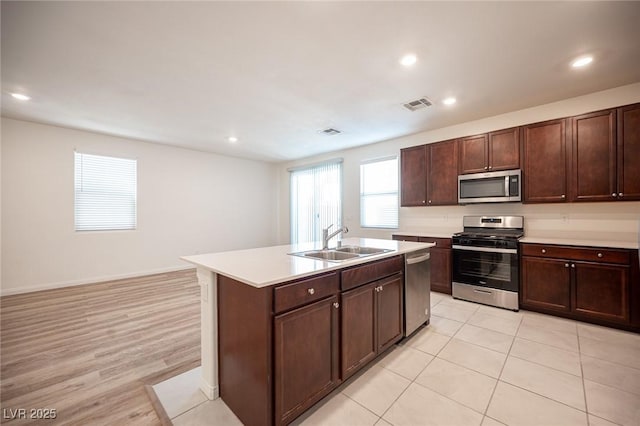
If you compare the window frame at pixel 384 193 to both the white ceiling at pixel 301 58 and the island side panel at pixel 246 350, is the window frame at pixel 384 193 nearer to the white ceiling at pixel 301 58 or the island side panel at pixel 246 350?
the white ceiling at pixel 301 58

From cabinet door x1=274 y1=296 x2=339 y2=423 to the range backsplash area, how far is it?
311 centimetres

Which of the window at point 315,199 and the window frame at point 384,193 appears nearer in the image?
the window frame at point 384,193

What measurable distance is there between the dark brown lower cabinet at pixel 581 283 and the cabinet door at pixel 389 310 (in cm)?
195

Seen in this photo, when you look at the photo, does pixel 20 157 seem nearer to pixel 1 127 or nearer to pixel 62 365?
pixel 1 127

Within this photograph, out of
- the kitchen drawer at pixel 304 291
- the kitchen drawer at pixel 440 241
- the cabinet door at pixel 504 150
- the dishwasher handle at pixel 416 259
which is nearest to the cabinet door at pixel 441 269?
the kitchen drawer at pixel 440 241

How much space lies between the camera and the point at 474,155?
12.6 feet

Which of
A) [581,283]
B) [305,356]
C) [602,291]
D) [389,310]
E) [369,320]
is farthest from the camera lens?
[581,283]

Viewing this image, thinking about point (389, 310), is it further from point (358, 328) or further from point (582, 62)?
point (582, 62)

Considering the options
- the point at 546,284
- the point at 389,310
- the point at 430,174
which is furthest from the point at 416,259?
the point at 430,174

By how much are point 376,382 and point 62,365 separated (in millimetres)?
2628

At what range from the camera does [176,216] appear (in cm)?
564

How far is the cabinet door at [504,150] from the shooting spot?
138 inches

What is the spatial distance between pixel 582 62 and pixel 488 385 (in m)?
3.04

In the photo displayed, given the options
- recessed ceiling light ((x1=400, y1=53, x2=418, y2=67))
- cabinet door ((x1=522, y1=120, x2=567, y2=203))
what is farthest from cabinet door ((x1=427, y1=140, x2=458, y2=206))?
recessed ceiling light ((x1=400, y1=53, x2=418, y2=67))
